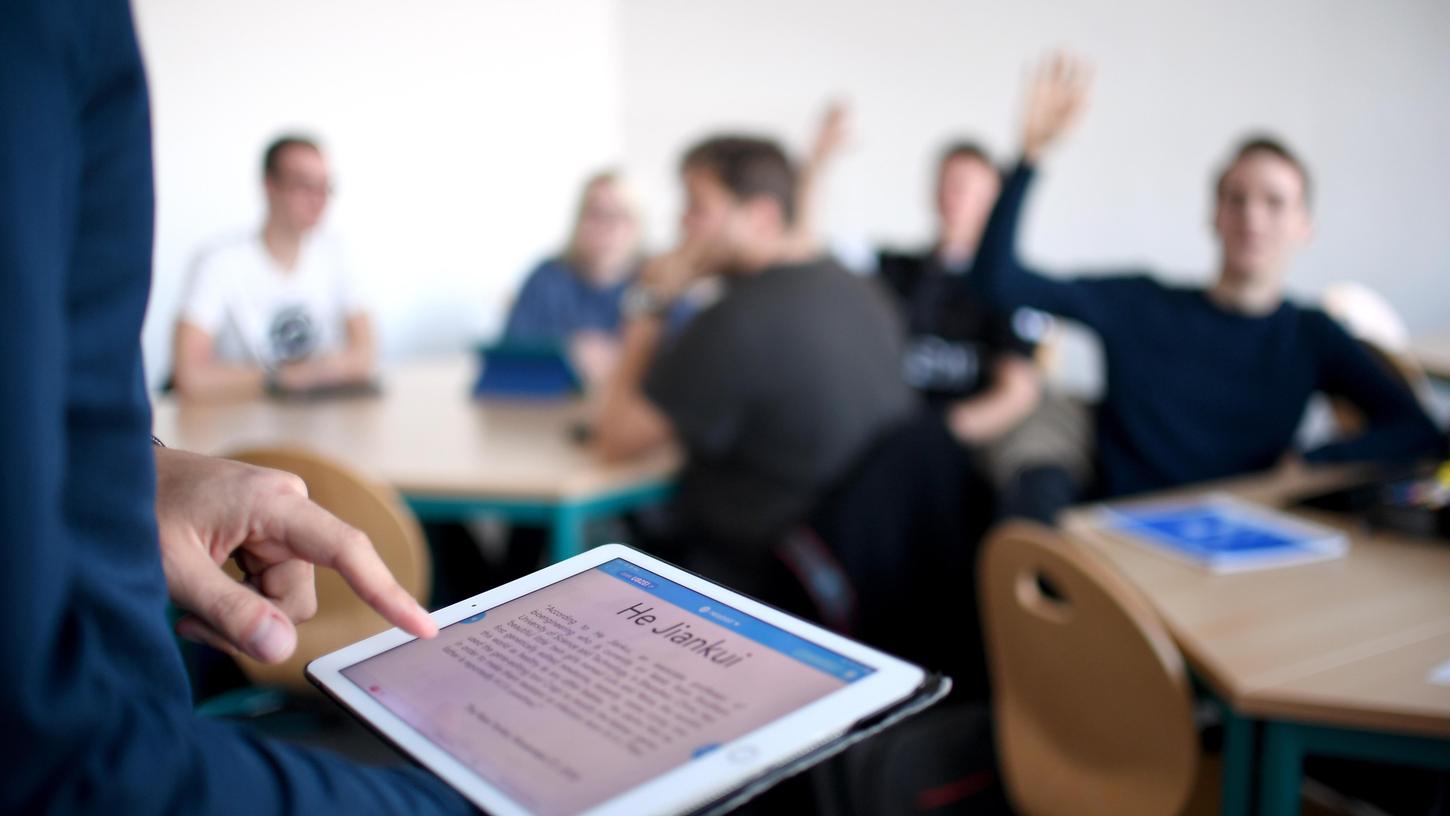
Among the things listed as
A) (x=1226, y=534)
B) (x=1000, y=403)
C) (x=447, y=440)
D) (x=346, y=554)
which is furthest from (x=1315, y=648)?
(x=1000, y=403)

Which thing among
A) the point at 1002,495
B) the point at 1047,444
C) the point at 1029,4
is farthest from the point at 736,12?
the point at 1002,495

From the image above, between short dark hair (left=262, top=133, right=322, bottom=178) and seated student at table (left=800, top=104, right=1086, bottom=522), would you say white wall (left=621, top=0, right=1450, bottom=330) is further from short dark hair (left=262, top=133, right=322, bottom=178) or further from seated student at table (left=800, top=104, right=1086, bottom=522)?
short dark hair (left=262, top=133, right=322, bottom=178)

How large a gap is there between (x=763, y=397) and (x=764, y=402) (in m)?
0.01

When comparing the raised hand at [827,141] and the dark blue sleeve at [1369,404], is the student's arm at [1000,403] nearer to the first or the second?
the dark blue sleeve at [1369,404]

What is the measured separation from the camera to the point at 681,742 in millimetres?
434

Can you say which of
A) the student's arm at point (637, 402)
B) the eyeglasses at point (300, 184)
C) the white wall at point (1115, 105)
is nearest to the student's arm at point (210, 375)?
→ the eyeglasses at point (300, 184)

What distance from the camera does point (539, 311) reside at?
3.52 meters

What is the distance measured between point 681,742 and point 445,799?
10 centimetres

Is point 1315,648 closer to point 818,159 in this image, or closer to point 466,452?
point 466,452

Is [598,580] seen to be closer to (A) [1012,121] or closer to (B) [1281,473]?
(B) [1281,473]

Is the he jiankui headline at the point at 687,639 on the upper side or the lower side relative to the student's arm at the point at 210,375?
upper

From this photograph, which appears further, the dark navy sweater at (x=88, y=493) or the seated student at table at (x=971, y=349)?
the seated student at table at (x=971, y=349)

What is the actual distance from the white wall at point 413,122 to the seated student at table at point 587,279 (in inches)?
22.7

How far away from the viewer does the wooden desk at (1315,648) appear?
112 cm
